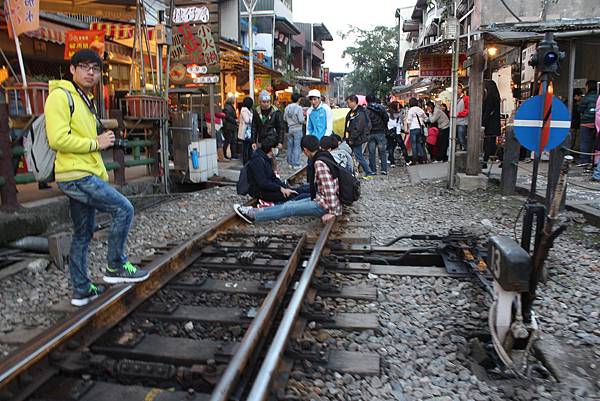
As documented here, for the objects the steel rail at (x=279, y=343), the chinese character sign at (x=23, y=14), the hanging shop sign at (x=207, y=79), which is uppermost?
the chinese character sign at (x=23, y=14)

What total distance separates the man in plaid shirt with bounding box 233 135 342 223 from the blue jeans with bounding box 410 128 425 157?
792 cm

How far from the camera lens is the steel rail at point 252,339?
→ 8.36 feet

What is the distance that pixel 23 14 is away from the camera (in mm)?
7363

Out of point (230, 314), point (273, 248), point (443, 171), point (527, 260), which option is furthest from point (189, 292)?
point (443, 171)

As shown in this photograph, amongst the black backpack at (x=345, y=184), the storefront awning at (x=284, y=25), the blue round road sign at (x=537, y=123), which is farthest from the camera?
the storefront awning at (x=284, y=25)

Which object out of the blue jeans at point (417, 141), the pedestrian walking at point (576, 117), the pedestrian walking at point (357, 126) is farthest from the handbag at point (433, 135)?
the pedestrian walking at point (357, 126)

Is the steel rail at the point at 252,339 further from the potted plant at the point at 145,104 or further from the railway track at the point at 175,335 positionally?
the potted plant at the point at 145,104

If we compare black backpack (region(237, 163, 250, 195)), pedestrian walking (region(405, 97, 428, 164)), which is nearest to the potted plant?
black backpack (region(237, 163, 250, 195))

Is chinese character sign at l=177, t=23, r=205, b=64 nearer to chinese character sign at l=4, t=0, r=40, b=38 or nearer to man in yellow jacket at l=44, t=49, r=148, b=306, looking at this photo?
chinese character sign at l=4, t=0, r=40, b=38

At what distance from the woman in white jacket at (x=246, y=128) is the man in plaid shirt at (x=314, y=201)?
6.74 m

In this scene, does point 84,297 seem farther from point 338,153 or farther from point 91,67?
point 338,153

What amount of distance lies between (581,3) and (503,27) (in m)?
11.1

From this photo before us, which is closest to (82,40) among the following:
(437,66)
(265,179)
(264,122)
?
(264,122)

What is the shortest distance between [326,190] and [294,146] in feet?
23.8
